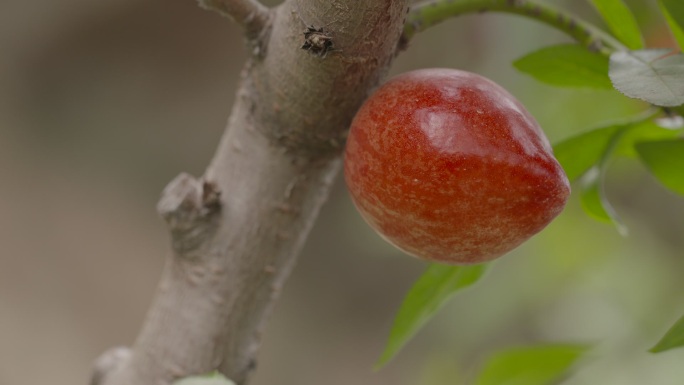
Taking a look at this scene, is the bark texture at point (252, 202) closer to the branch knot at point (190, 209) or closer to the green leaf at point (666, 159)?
the branch knot at point (190, 209)

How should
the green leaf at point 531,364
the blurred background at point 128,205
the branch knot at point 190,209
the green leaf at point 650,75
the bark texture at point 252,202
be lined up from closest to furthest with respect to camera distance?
the green leaf at point 650,75 < the bark texture at point 252,202 < the branch knot at point 190,209 < the green leaf at point 531,364 < the blurred background at point 128,205

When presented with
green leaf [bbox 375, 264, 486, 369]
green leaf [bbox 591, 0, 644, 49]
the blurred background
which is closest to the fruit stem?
green leaf [bbox 591, 0, 644, 49]

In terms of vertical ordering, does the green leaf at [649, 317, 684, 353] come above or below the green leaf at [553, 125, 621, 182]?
below

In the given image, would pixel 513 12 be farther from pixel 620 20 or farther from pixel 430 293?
pixel 430 293

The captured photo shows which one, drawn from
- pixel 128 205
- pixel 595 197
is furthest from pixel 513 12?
pixel 128 205

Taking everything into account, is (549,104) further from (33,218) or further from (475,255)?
(33,218)

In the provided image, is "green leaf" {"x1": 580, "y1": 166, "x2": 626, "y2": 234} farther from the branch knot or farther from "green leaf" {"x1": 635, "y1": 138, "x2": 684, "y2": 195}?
the branch knot

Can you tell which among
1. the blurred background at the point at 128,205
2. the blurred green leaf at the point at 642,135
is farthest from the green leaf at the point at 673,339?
the blurred background at the point at 128,205

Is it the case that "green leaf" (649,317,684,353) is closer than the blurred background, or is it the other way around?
"green leaf" (649,317,684,353)
